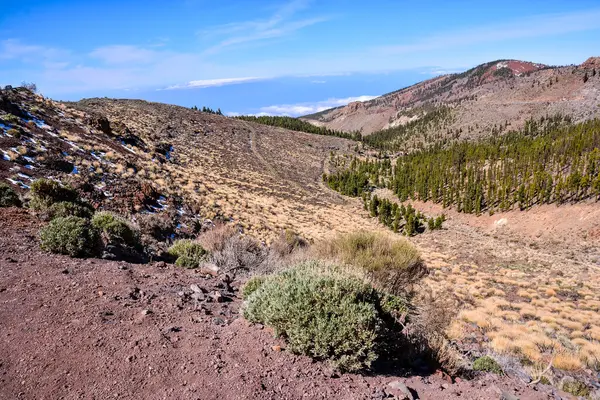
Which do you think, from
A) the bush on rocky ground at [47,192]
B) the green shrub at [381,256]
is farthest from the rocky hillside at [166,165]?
the green shrub at [381,256]

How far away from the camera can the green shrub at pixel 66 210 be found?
9664 mm

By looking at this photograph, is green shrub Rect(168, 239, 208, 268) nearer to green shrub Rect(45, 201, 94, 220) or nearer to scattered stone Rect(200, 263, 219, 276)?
scattered stone Rect(200, 263, 219, 276)

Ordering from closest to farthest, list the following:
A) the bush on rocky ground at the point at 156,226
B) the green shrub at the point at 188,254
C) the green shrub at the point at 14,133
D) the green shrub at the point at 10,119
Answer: the green shrub at the point at 188,254 < the bush on rocky ground at the point at 156,226 < the green shrub at the point at 14,133 < the green shrub at the point at 10,119

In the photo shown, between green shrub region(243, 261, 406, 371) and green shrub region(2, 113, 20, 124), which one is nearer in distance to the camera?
green shrub region(243, 261, 406, 371)

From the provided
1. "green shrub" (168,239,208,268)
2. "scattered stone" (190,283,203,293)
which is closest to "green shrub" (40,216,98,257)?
"green shrub" (168,239,208,268)

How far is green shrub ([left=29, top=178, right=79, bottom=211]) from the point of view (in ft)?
32.6

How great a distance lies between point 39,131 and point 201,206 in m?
10.3

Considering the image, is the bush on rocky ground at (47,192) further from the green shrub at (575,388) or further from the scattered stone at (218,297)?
the green shrub at (575,388)

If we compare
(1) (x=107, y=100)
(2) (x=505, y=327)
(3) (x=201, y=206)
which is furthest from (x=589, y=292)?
(1) (x=107, y=100)

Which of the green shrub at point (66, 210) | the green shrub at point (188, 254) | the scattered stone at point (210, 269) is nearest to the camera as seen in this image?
the scattered stone at point (210, 269)

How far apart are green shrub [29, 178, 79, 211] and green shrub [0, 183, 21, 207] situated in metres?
0.52

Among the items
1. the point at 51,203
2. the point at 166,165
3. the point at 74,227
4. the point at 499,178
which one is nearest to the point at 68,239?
the point at 74,227

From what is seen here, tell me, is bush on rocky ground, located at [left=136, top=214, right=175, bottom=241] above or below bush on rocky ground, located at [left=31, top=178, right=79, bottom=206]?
below

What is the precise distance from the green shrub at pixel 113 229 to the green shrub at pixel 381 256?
540 cm
